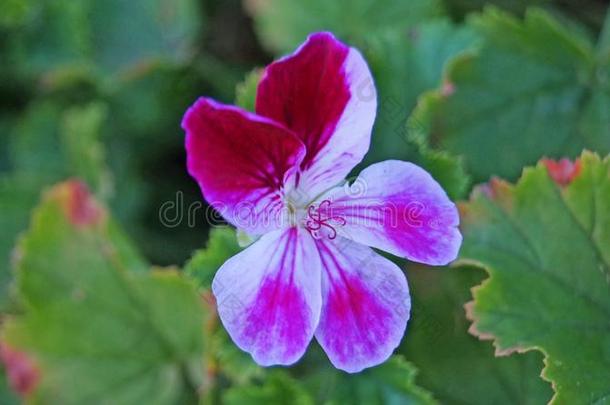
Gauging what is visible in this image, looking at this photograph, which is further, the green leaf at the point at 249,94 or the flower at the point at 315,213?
the green leaf at the point at 249,94

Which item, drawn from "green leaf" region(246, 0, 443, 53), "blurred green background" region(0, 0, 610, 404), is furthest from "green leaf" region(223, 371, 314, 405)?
"green leaf" region(246, 0, 443, 53)

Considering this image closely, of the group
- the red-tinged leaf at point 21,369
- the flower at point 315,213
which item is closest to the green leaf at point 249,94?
the flower at point 315,213

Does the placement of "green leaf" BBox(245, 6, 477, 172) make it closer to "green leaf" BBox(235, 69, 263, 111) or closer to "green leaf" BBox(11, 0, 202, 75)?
"green leaf" BBox(235, 69, 263, 111)

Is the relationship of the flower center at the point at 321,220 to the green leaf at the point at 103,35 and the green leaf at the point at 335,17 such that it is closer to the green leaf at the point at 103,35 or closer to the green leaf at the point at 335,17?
the green leaf at the point at 335,17

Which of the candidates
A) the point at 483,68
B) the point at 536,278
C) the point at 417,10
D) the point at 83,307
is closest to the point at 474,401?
the point at 536,278

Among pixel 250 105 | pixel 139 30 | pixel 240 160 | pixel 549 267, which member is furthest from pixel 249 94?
pixel 139 30

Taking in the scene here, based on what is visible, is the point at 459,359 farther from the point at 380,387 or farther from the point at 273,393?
the point at 273,393
